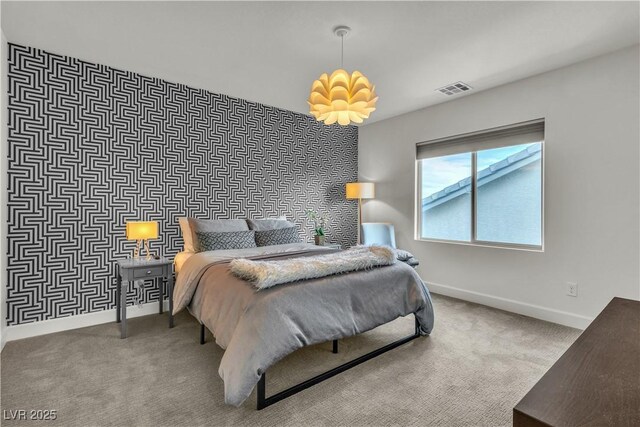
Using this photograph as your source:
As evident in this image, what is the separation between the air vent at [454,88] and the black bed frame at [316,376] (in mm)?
2643

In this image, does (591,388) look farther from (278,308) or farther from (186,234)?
(186,234)

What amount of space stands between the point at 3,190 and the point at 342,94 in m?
2.87

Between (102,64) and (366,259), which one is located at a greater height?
(102,64)

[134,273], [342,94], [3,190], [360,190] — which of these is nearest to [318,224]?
[360,190]

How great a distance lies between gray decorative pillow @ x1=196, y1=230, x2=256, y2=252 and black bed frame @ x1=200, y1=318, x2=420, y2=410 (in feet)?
2.74

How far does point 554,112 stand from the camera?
3.23 m

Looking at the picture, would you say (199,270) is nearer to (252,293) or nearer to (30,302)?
(252,293)

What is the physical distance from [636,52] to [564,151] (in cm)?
93

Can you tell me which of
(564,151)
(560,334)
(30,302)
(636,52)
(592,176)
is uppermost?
(636,52)

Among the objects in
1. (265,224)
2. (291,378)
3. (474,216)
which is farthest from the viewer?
(474,216)

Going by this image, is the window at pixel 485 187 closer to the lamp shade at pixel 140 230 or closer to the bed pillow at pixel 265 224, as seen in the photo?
the bed pillow at pixel 265 224

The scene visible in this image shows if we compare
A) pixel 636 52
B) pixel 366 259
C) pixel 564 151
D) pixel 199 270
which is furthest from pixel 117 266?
pixel 636 52

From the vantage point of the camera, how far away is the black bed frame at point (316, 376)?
1.83 m

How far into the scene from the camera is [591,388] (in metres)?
0.72
